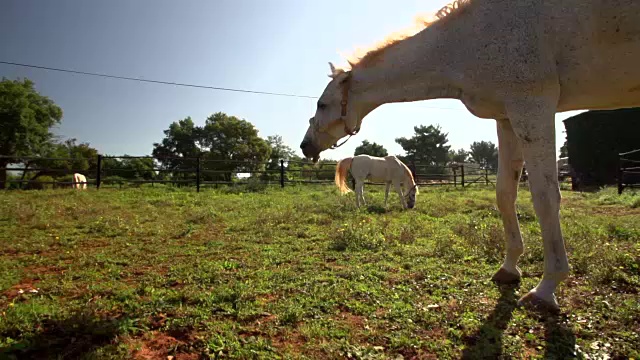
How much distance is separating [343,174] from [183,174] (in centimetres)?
2376

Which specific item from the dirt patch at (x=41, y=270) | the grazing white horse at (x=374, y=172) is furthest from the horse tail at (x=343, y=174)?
the dirt patch at (x=41, y=270)

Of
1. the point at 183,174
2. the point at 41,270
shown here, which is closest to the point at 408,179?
the point at 41,270

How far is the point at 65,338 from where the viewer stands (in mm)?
1894

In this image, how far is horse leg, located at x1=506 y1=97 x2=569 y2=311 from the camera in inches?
86.9

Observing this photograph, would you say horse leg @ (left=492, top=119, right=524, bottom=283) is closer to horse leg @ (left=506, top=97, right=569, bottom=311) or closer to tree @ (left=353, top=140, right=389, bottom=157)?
horse leg @ (left=506, top=97, right=569, bottom=311)

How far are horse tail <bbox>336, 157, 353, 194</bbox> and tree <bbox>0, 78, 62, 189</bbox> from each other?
80.7 ft

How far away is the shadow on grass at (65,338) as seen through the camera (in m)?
1.73

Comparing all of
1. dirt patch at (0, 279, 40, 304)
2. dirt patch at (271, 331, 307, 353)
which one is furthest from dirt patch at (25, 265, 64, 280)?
dirt patch at (271, 331, 307, 353)

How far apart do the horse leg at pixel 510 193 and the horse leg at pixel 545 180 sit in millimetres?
591

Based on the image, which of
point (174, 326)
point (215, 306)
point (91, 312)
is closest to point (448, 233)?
point (215, 306)

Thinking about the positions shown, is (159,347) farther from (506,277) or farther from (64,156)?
(64,156)

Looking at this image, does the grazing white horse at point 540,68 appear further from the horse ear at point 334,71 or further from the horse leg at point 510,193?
the horse ear at point 334,71

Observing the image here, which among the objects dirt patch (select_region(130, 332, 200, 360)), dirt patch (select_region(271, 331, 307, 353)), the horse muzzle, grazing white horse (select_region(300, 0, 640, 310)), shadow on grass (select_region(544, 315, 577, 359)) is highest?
grazing white horse (select_region(300, 0, 640, 310))

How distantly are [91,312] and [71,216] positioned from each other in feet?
18.0
